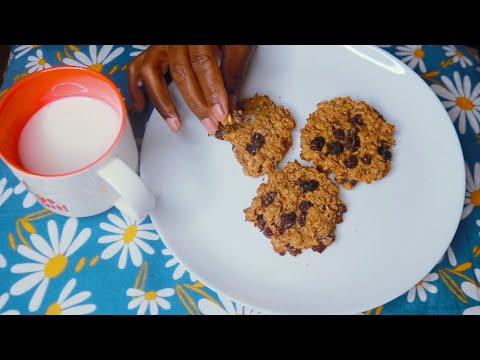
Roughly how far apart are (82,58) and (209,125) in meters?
0.47

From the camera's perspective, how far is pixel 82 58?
1.23 m

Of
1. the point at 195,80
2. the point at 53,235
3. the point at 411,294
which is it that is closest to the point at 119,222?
the point at 53,235

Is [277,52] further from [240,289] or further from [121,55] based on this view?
[240,289]

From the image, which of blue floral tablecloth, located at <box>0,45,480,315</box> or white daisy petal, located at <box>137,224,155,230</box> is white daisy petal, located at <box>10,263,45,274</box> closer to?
blue floral tablecloth, located at <box>0,45,480,315</box>

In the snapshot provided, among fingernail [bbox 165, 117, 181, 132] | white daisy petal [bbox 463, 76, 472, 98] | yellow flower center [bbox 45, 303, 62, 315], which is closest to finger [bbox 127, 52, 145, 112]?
fingernail [bbox 165, 117, 181, 132]

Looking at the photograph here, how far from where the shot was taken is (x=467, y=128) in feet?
3.81

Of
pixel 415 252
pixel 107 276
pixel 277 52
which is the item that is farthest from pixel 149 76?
pixel 415 252

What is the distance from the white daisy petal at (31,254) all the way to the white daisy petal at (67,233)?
4cm

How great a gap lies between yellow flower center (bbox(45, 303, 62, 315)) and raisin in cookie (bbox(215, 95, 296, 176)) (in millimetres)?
492

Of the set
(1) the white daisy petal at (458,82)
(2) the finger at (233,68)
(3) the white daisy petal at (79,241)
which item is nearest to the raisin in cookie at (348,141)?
(2) the finger at (233,68)

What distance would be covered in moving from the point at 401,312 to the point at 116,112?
0.73 m

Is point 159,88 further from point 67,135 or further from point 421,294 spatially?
point 421,294

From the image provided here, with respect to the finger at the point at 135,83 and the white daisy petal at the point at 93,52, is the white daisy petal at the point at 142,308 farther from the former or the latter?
the white daisy petal at the point at 93,52

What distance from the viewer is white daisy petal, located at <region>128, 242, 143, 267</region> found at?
3.23 feet
